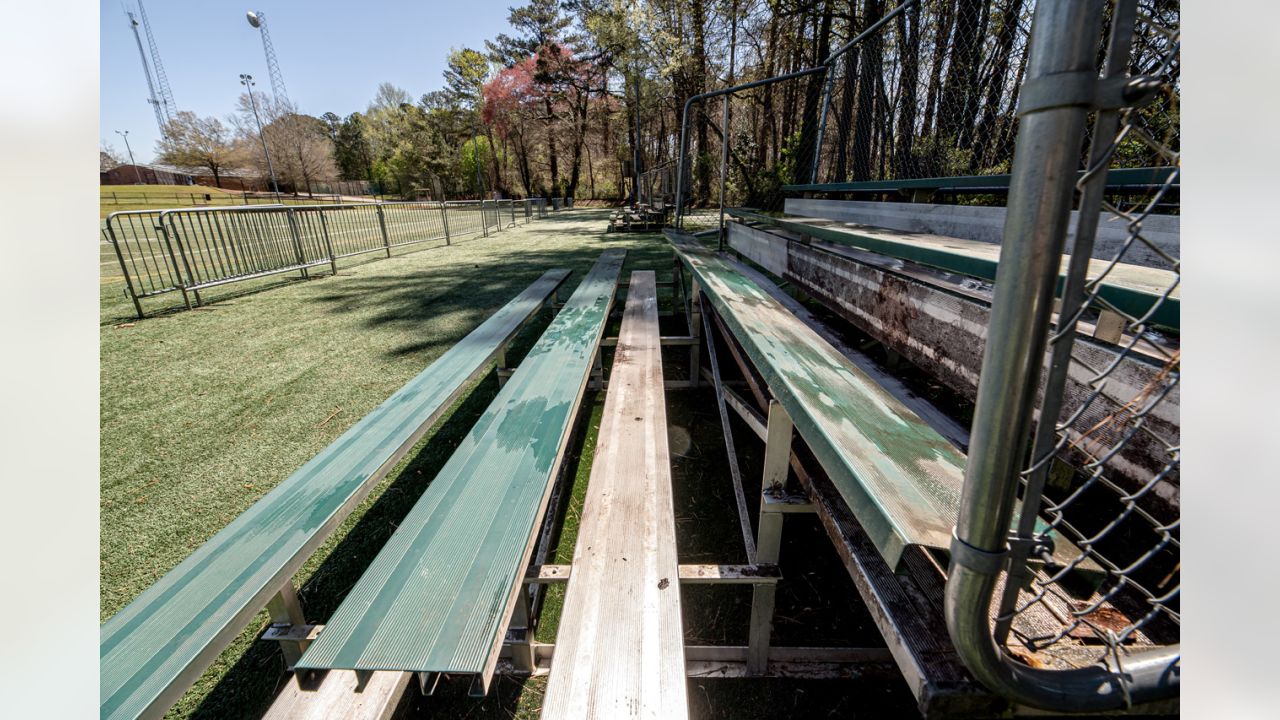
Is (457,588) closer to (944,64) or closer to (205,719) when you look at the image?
(205,719)

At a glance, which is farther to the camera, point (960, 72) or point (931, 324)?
point (960, 72)

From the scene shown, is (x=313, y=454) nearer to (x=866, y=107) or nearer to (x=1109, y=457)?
(x=1109, y=457)

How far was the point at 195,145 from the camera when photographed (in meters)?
45.5

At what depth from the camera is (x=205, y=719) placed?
1359 millimetres

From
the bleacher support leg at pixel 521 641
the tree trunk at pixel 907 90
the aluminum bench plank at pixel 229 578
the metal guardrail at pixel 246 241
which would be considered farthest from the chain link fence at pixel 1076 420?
the metal guardrail at pixel 246 241

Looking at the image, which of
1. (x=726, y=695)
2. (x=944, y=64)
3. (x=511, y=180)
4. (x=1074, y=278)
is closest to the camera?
(x=1074, y=278)

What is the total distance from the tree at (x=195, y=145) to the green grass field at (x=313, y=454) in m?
56.8

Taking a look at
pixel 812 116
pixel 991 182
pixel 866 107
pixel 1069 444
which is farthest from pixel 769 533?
pixel 812 116

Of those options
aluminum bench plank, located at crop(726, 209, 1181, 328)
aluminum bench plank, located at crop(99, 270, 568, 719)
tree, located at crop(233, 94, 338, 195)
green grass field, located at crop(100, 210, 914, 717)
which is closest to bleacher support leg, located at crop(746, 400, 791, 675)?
green grass field, located at crop(100, 210, 914, 717)

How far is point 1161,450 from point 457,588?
4.42 feet

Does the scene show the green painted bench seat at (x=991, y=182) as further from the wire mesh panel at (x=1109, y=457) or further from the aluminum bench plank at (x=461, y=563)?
the aluminum bench plank at (x=461, y=563)

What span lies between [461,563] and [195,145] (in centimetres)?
6492

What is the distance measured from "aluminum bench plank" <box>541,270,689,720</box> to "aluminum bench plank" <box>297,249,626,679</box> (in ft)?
0.52

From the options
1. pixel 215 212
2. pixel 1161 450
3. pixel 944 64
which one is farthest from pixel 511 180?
pixel 1161 450
